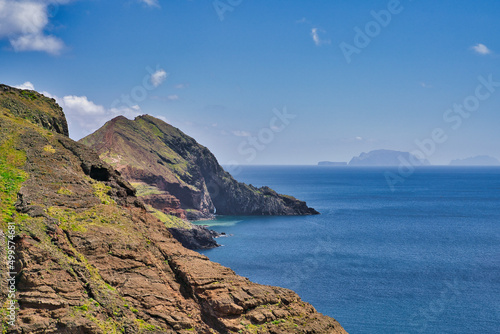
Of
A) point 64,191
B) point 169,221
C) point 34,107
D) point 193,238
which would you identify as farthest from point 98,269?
point 169,221

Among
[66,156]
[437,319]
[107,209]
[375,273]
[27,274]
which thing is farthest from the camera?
[375,273]

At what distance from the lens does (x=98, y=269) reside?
31000mm

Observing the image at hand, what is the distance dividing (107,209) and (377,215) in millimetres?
168632

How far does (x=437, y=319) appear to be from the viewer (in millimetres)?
70125

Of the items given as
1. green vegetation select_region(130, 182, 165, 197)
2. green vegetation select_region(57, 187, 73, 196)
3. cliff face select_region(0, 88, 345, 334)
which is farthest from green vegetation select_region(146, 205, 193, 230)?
green vegetation select_region(57, 187, 73, 196)

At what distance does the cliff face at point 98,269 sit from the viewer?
88.3 ft

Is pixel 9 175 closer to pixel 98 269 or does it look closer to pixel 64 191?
pixel 64 191

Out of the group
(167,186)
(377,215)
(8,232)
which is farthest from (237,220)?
(8,232)

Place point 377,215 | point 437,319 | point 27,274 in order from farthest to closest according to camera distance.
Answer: point 377,215 < point 437,319 < point 27,274

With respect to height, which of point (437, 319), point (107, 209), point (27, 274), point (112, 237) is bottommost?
point (437, 319)

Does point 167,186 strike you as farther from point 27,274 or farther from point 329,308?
point 27,274
